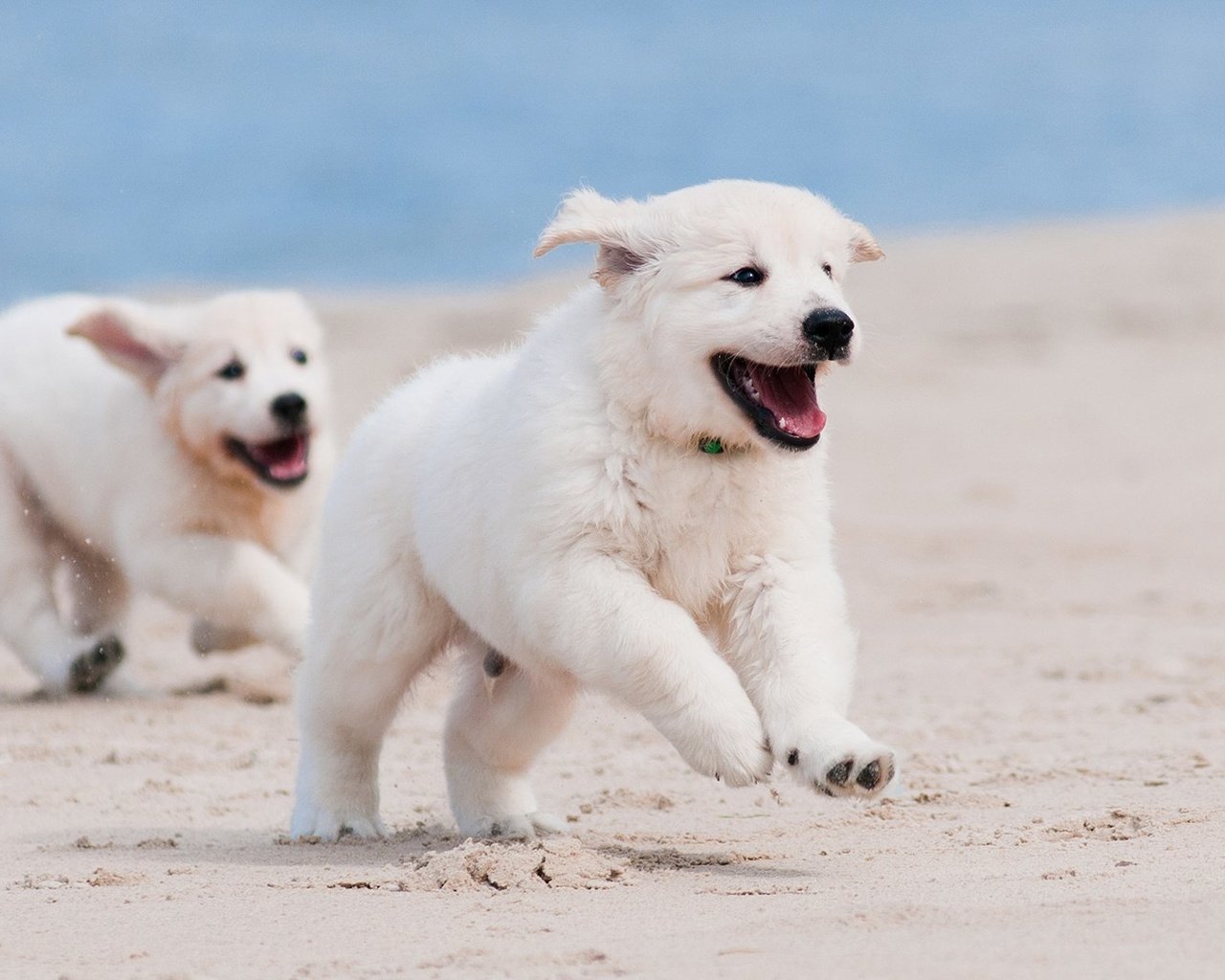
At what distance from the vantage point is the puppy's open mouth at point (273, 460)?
818 centimetres

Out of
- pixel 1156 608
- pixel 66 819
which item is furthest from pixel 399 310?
pixel 66 819

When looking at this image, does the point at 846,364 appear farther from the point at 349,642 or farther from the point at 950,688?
the point at 950,688

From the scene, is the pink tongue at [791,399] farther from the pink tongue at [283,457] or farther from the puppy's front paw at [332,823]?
the pink tongue at [283,457]

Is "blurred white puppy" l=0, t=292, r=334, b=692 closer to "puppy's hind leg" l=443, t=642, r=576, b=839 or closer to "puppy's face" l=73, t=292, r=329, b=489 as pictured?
"puppy's face" l=73, t=292, r=329, b=489

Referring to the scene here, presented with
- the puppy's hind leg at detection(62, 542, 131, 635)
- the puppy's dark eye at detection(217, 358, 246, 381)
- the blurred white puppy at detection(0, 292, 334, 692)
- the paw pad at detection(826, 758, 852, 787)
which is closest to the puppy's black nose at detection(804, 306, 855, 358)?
the paw pad at detection(826, 758, 852, 787)

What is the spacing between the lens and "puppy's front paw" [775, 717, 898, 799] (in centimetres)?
426

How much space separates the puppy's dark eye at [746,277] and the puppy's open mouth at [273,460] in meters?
3.76

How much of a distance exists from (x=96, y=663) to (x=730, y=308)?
14.1 ft

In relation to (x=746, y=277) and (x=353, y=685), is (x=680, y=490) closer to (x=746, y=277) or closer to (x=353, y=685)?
(x=746, y=277)

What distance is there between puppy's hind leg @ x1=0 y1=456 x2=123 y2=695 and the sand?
0.15 m

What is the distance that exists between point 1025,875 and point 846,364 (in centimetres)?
134

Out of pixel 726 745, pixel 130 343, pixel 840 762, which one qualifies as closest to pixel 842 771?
pixel 840 762

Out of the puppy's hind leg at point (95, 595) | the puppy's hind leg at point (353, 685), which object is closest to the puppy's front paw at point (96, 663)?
the puppy's hind leg at point (95, 595)

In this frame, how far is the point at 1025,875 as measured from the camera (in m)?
4.30
